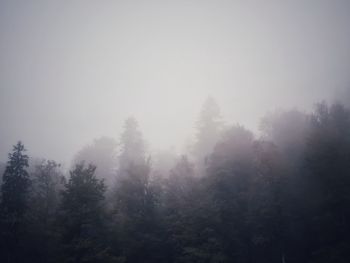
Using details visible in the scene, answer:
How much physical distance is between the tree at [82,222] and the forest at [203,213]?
0.11 meters

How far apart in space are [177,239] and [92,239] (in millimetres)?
11480

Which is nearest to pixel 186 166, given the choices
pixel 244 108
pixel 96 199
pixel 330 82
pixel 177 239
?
pixel 177 239

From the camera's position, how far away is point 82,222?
91.9 ft

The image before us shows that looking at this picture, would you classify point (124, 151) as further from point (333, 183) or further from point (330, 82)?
point (330, 82)

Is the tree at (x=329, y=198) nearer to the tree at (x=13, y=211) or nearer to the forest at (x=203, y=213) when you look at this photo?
the forest at (x=203, y=213)

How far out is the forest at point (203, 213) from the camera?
29.9 m

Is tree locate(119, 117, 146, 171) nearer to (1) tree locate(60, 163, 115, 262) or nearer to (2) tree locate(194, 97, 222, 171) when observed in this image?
(2) tree locate(194, 97, 222, 171)

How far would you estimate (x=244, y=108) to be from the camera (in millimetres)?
152125

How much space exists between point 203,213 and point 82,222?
14735 millimetres

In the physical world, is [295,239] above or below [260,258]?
above

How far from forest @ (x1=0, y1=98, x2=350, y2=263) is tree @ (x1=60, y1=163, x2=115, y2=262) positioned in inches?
4.2

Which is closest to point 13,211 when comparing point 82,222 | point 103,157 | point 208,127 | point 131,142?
point 82,222

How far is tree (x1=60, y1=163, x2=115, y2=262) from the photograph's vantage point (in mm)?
26875

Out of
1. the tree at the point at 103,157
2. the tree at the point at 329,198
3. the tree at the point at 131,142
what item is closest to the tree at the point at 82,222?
the tree at the point at 329,198
